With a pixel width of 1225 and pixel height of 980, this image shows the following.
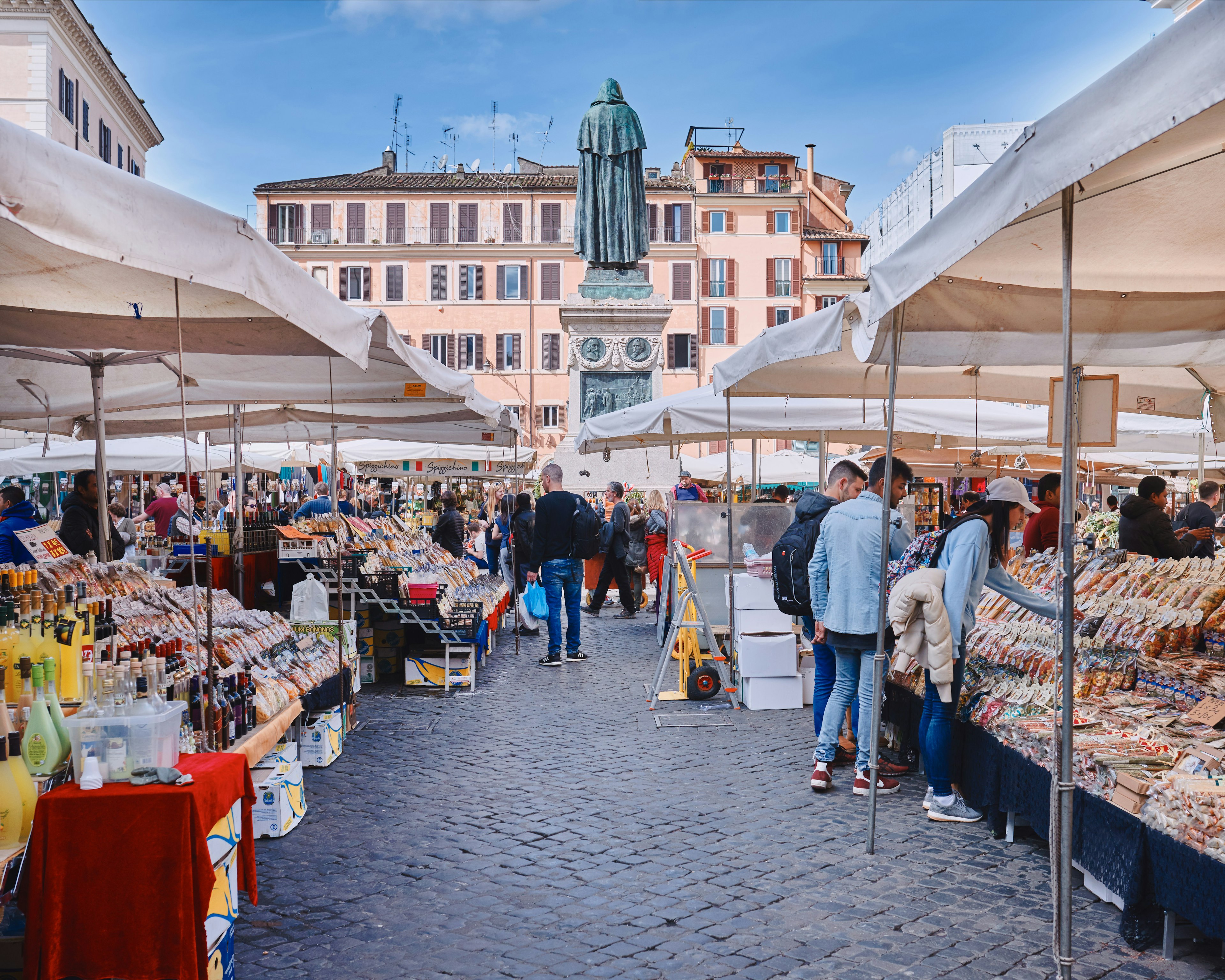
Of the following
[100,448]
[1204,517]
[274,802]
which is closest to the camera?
[274,802]

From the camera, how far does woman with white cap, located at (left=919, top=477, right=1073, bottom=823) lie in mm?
4875

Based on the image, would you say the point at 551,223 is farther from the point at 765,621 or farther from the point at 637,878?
the point at 637,878

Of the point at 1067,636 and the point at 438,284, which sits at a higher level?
the point at 438,284

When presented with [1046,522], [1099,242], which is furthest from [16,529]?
[1046,522]

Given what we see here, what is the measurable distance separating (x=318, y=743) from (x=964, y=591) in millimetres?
3672

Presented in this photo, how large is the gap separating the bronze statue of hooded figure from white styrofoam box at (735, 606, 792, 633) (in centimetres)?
1583

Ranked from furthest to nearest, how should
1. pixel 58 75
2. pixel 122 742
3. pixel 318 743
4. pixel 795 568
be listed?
pixel 58 75, pixel 795 568, pixel 318 743, pixel 122 742

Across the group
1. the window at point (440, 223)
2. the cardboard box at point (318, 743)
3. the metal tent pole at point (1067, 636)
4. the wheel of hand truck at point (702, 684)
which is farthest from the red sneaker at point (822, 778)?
the window at point (440, 223)

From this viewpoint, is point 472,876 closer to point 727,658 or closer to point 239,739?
point 239,739

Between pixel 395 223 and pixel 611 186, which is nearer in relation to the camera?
pixel 611 186

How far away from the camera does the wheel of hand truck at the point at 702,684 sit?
7.86 meters

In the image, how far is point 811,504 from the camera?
6.32 m

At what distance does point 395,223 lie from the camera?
151 ft

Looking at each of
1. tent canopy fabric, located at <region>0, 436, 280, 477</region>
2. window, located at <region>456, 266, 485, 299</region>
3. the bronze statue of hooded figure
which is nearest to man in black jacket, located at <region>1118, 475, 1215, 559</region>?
tent canopy fabric, located at <region>0, 436, 280, 477</region>
